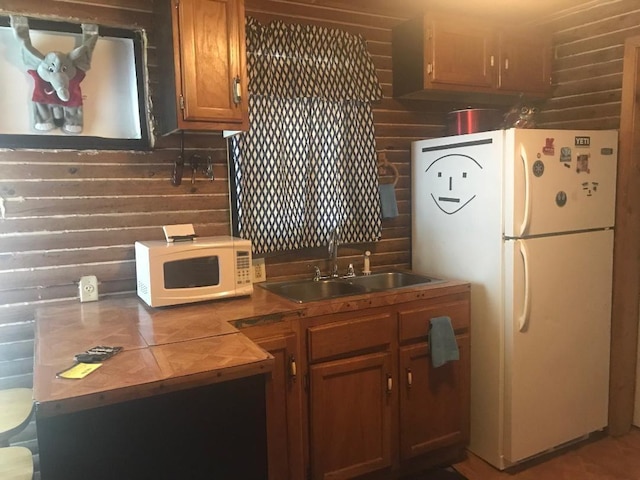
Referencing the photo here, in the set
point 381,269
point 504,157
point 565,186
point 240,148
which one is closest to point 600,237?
point 565,186

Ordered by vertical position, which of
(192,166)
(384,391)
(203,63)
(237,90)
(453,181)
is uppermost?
(203,63)

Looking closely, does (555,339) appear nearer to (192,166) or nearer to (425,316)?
(425,316)

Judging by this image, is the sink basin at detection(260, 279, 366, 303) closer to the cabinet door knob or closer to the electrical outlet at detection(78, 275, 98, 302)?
the electrical outlet at detection(78, 275, 98, 302)

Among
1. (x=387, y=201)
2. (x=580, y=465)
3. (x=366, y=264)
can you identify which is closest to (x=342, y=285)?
(x=366, y=264)

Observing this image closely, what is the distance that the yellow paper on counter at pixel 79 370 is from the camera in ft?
5.11

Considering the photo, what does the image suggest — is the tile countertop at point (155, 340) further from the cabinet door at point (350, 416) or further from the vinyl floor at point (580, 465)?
the vinyl floor at point (580, 465)

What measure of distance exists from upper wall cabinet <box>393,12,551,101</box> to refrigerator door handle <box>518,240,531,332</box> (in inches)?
40.5

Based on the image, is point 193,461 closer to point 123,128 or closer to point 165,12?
point 123,128

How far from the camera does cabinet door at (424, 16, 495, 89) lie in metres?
2.97

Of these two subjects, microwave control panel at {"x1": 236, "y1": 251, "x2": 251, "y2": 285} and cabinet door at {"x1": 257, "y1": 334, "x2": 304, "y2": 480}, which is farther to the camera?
microwave control panel at {"x1": 236, "y1": 251, "x2": 251, "y2": 285}

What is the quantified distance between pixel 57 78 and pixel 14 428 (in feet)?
4.69

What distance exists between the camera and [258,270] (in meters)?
2.87

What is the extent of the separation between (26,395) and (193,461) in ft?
2.82

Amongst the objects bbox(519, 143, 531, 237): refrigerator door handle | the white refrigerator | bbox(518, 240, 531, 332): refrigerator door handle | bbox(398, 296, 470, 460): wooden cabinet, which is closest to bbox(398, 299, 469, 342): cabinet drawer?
bbox(398, 296, 470, 460): wooden cabinet
